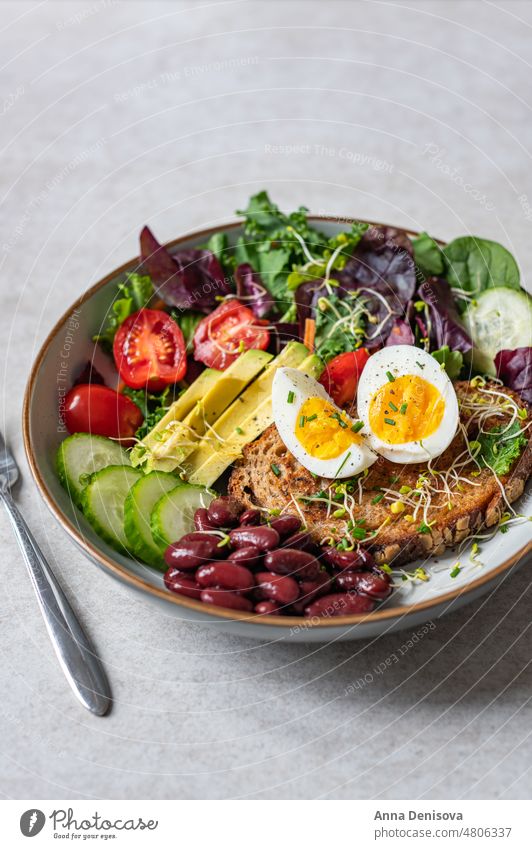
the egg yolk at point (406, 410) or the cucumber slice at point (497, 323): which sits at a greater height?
the cucumber slice at point (497, 323)

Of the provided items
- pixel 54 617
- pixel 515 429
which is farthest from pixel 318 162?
pixel 54 617

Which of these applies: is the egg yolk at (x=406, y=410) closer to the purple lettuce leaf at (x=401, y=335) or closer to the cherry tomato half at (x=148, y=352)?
the purple lettuce leaf at (x=401, y=335)

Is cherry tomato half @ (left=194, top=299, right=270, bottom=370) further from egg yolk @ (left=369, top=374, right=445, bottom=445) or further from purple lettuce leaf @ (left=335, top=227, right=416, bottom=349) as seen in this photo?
egg yolk @ (left=369, top=374, right=445, bottom=445)

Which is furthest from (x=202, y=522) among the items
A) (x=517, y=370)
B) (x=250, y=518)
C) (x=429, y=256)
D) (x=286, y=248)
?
(x=429, y=256)

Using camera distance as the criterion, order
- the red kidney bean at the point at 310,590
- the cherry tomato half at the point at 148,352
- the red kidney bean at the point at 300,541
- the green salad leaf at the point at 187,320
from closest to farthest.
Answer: the red kidney bean at the point at 310,590 < the red kidney bean at the point at 300,541 < the cherry tomato half at the point at 148,352 < the green salad leaf at the point at 187,320

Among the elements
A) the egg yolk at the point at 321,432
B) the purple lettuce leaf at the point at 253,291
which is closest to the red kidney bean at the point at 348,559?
the egg yolk at the point at 321,432

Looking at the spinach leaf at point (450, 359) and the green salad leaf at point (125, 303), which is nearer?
the spinach leaf at point (450, 359)
